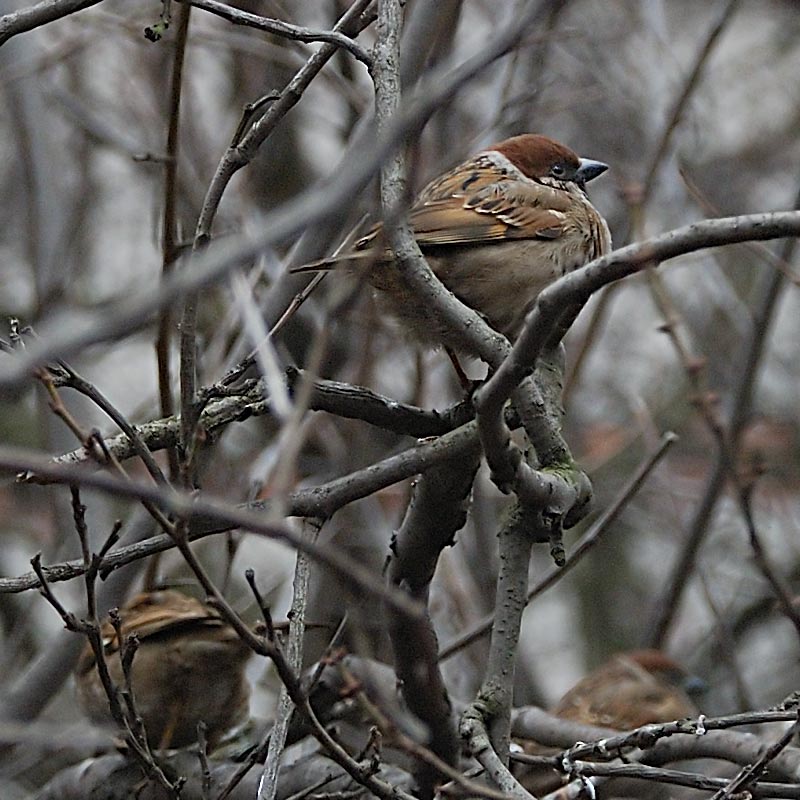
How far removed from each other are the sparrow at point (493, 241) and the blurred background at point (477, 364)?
26cm

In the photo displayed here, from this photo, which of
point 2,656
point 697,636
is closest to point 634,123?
point 697,636

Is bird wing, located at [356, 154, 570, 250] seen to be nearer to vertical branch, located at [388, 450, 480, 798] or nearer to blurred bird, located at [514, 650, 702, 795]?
vertical branch, located at [388, 450, 480, 798]

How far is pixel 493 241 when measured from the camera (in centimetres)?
310

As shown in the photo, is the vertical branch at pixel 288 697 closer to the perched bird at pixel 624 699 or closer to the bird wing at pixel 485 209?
the bird wing at pixel 485 209

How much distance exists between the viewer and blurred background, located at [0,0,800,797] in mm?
4195

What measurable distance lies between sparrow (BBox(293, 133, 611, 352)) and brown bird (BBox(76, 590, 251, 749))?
3.25 feet

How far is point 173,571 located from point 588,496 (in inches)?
104

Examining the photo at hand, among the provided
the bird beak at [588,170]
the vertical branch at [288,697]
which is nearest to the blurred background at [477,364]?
the bird beak at [588,170]

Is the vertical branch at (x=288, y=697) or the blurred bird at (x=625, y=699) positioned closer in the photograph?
the vertical branch at (x=288, y=697)

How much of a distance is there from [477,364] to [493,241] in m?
1.86

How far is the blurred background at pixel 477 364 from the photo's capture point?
13.8 ft

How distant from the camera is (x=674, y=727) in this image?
6.55 ft

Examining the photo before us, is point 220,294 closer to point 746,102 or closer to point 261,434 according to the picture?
point 261,434

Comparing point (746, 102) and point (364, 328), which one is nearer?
point (364, 328)
